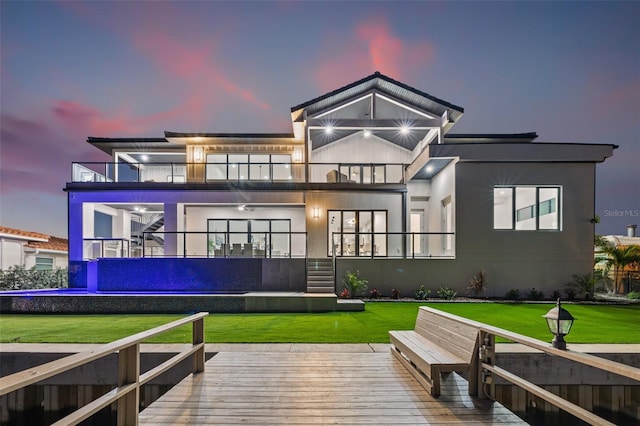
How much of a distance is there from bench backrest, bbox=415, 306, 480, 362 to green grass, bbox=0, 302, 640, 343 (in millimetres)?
1881

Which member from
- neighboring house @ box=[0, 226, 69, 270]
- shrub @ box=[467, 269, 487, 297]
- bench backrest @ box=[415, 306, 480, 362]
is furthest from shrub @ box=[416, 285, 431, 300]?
neighboring house @ box=[0, 226, 69, 270]

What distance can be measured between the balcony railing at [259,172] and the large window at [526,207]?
495cm

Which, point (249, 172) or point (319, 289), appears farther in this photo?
point (249, 172)

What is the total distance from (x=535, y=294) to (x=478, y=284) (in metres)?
2.35

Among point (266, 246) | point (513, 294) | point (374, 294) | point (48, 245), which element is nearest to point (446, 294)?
point (513, 294)

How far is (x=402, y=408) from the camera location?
12.3 feet

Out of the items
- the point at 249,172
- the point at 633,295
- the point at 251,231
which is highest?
the point at 249,172

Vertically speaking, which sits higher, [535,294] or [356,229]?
[356,229]

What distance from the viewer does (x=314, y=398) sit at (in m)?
4.07

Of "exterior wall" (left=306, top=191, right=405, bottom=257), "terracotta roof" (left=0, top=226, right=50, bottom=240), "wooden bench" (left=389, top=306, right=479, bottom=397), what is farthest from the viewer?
"terracotta roof" (left=0, top=226, right=50, bottom=240)

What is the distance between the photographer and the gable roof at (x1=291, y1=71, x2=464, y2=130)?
639 inches

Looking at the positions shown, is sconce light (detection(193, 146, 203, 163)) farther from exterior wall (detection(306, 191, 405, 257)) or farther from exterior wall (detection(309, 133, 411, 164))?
exterior wall (detection(306, 191, 405, 257))

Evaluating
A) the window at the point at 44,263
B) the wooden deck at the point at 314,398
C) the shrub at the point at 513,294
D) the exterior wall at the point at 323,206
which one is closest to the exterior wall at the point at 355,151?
the exterior wall at the point at 323,206

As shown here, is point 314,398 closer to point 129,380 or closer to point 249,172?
point 129,380
